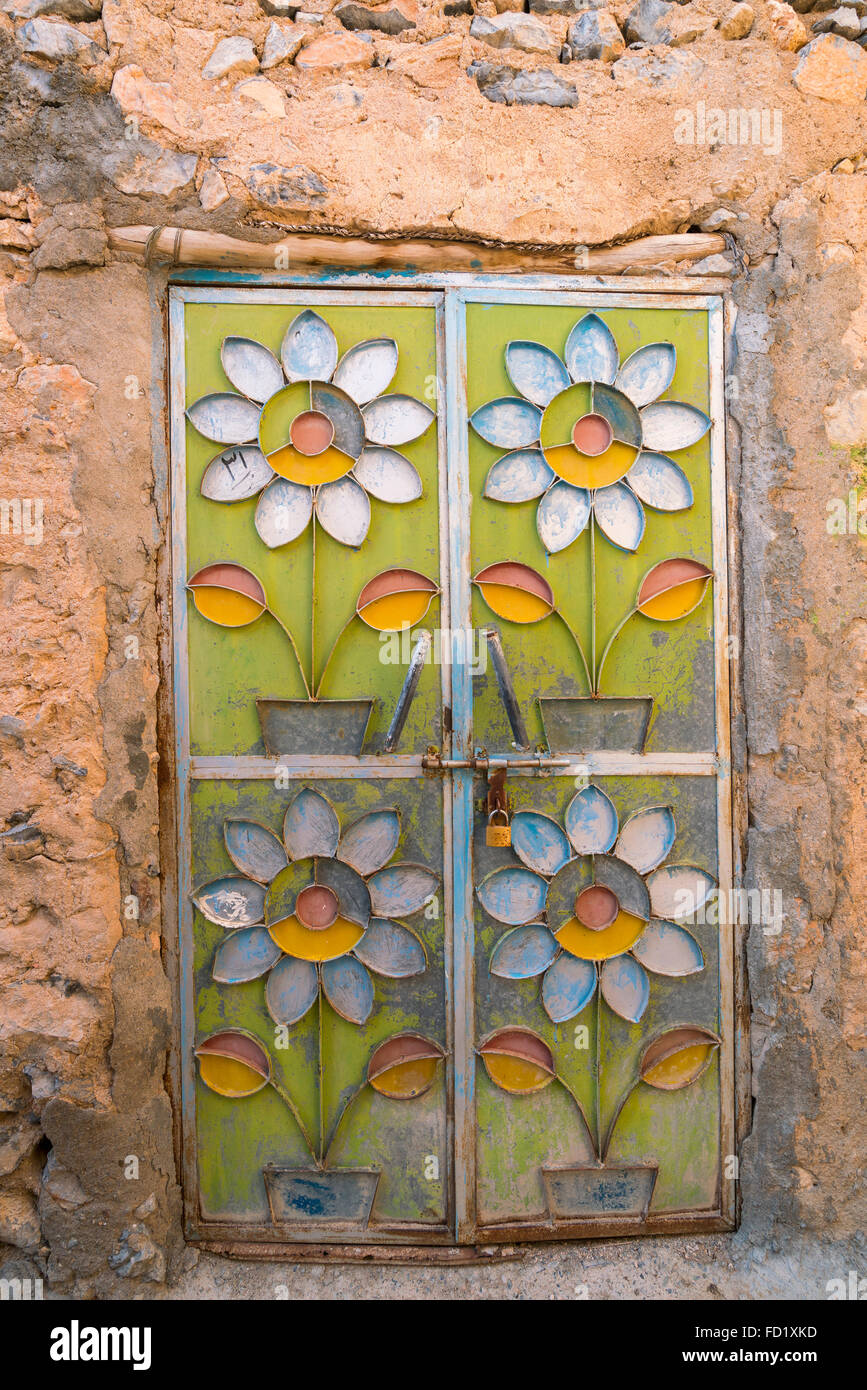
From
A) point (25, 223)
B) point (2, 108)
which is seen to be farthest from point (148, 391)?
point (2, 108)

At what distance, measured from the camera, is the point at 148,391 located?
6.14ft

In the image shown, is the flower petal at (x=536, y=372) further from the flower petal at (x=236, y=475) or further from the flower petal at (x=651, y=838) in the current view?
the flower petal at (x=651, y=838)

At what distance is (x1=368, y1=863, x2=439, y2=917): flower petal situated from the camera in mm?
1952

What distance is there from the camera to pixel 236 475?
6.30ft

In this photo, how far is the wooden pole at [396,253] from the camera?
1.82m

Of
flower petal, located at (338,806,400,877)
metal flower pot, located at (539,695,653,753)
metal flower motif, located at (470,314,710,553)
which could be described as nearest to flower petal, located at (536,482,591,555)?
metal flower motif, located at (470,314,710,553)

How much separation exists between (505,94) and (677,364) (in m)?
0.82

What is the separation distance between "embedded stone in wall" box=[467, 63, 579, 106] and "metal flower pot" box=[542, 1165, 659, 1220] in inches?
113

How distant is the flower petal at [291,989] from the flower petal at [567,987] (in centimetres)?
64

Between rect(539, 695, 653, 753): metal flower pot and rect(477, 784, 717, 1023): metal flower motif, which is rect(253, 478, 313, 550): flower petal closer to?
rect(539, 695, 653, 753): metal flower pot

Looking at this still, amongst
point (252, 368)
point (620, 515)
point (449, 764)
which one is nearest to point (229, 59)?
point (252, 368)

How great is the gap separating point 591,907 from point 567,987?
232mm

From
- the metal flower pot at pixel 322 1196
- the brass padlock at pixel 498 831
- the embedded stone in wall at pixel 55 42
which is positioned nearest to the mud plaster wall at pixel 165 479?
the embedded stone in wall at pixel 55 42

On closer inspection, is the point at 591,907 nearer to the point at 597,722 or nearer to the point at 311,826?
the point at 597,722
